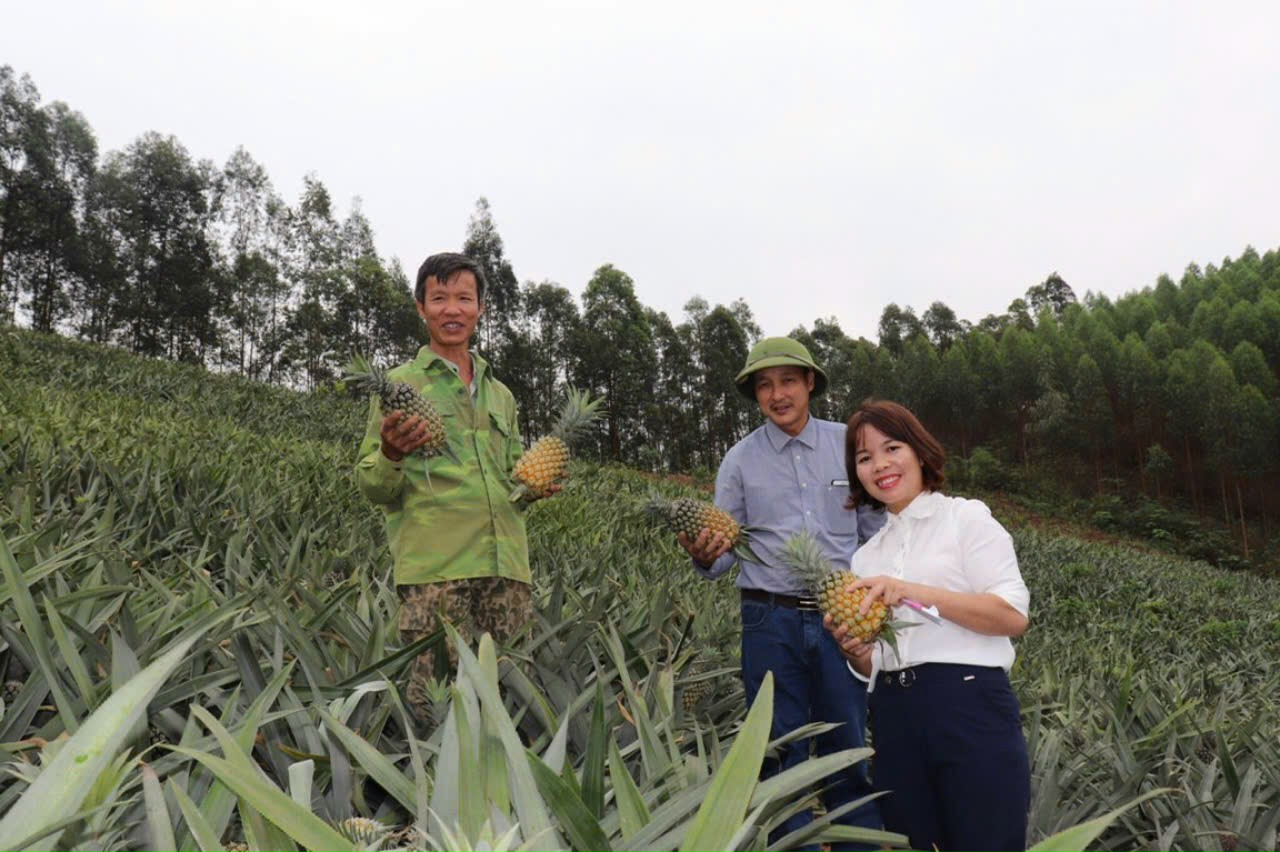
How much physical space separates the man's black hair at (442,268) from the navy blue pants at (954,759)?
1.58 metres

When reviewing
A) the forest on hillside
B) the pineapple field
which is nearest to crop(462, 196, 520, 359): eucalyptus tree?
the forest on hillside

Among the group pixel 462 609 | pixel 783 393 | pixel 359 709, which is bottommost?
pixel 359 709

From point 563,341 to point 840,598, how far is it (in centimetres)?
3388

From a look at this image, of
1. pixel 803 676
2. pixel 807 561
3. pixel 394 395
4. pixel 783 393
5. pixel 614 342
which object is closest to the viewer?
pixel 807 561

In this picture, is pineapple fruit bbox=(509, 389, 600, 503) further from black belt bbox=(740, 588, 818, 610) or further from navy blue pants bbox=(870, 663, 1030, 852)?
navy blue pants bbox=(870, 663, 1030, 852)

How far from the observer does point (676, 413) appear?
41.1m

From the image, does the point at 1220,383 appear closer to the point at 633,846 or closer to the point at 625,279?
the point at 625,279

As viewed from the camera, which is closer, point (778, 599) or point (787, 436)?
point (778, 599)

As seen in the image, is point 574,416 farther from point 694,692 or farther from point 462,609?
point 694,692

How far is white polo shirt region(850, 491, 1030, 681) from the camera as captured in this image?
1.67m

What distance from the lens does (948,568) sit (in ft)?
5.68

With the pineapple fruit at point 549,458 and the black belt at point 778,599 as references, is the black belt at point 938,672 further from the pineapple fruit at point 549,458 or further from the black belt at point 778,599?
the pineapple fruit at point 549,458

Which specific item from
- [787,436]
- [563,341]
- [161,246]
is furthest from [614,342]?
[787,436]

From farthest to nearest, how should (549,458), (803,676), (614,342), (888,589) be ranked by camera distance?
(614,342)
(803,676)
(549,458)
(888,589)
